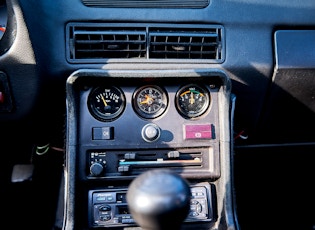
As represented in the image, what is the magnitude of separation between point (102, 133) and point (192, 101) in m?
0.43

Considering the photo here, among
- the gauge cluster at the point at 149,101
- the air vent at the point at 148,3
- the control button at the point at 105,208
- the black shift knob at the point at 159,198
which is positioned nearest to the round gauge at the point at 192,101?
the gauge cluster at the point at 149,101

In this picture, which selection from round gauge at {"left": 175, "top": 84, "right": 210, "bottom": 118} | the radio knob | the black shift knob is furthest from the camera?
round gauge at {"left": 175, "top": 84, "right": 210, "bottom": 118}

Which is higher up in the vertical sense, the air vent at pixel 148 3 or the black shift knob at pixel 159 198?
the air vent at pixel 148 3

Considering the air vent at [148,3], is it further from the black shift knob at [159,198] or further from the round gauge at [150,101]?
the black shift knob at [159,198]

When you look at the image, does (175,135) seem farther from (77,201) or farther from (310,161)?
(310,161)

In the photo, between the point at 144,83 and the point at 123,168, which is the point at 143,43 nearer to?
the point at 144,83

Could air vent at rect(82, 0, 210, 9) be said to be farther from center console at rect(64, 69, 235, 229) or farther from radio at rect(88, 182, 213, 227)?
radio at rect(88, 182, 213, 227)

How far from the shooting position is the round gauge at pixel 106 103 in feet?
6.26

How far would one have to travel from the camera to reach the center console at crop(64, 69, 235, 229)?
185 cm

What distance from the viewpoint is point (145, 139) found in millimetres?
1884

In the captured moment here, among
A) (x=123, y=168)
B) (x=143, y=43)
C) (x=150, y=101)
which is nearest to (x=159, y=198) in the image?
(x=123, y=168)

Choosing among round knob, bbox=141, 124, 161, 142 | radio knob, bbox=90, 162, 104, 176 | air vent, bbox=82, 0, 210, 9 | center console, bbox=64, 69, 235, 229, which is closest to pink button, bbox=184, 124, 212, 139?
center console, bbox=64, 69, 235, 229

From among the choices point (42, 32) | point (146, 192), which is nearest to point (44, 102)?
point (42, 32)

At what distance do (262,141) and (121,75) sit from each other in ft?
3.17
